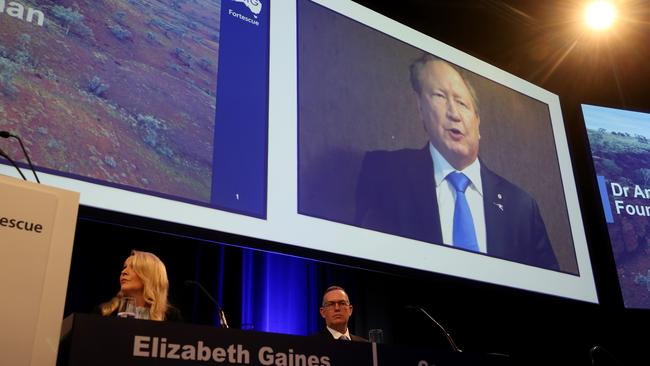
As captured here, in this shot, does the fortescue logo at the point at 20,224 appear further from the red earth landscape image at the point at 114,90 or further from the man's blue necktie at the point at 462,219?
the man's blue necktie at the point at 462,219

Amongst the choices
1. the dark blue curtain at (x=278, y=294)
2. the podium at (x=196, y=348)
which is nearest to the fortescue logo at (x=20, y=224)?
the podium at (x=196, y=348)

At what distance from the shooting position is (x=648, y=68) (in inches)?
192

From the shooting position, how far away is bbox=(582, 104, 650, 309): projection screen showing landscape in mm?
3594

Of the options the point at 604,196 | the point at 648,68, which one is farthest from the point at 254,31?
the point at 648,68

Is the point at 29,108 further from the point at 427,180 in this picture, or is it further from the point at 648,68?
the point at 648,68

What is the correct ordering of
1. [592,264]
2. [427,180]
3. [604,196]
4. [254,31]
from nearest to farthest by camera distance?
1. [254,31]
2. [427,180]
3. [592,264]
4. [604,196]

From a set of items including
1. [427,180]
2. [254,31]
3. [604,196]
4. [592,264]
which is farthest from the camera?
[604,196]

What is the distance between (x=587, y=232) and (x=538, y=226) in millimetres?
406

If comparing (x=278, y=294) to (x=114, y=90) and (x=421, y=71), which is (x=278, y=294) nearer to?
(x=421, y=71)

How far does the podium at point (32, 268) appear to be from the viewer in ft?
2.96

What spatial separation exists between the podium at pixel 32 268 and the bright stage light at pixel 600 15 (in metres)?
4.05

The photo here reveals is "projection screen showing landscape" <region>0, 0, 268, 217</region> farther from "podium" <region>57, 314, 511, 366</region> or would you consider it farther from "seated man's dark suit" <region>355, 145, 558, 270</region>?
"podium" <region>57, 314, 511, 366</region>

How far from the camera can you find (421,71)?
3383 millimetres

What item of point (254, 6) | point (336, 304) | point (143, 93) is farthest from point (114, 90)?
point (336, 304)
